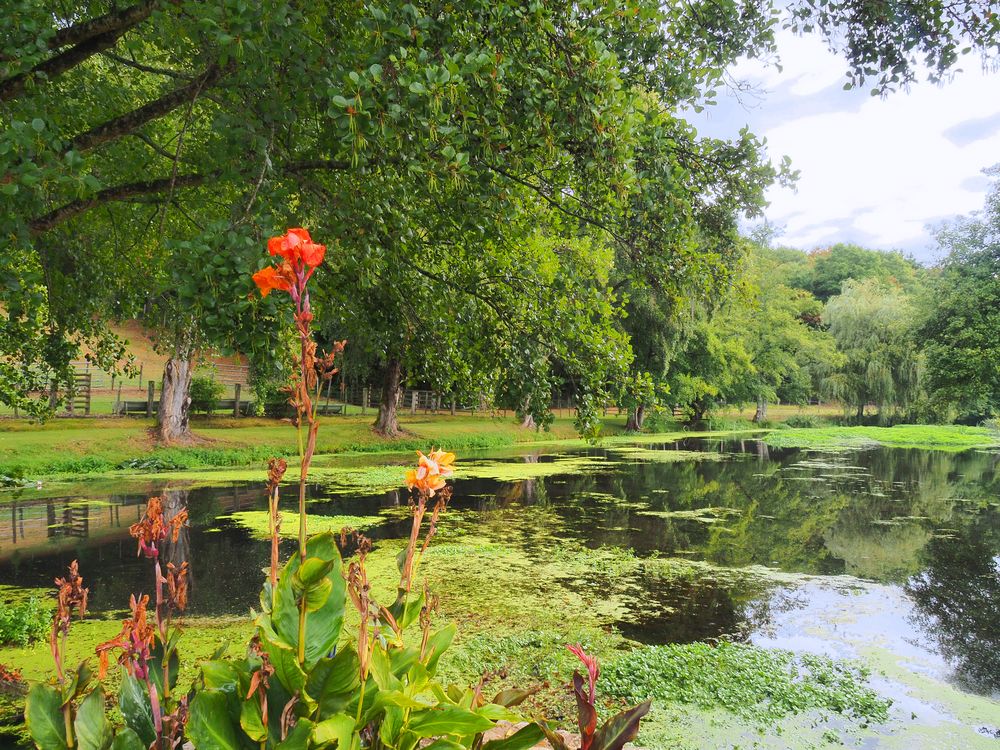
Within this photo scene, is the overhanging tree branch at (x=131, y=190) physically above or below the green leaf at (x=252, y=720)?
above

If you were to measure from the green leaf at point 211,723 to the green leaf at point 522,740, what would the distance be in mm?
647

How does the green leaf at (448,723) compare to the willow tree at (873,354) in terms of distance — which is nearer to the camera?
the green leaf at (448,723)

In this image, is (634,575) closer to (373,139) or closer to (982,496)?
(373,139)

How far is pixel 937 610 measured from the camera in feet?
22.0

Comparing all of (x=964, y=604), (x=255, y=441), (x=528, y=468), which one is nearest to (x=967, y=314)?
(x=528, y=468)

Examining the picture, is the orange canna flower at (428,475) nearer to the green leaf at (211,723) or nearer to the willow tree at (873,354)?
the green leaf at (211,723)

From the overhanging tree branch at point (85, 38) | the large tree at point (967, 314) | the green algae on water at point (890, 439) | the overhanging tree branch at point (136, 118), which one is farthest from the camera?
the green algae on water at point (890, 439)

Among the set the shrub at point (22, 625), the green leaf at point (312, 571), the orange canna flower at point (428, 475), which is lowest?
the shrub at point (22, 625)

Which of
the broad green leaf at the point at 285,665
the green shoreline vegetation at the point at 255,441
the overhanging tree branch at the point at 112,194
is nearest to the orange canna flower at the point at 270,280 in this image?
the broad green leaf at the point at 285,665

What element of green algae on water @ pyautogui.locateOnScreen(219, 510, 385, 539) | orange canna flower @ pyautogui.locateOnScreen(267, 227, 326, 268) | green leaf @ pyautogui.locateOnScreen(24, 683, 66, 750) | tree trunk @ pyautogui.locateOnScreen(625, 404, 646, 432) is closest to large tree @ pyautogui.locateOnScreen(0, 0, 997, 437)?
orange canna flower @ pyautogui.locateOnScreen(267, 227, 326, 268)

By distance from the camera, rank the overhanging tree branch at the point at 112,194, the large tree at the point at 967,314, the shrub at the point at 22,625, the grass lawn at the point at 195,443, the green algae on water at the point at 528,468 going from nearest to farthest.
A: the shrub at the point at 22,625, the overhanging tree branch at the point at 112,194, the grass lawn at the point at 195,443, the green algae on water at the point at 528,468, the large tree at the point at 967,314

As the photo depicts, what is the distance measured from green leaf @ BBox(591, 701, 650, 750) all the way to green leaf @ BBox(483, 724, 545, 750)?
0.14 metres

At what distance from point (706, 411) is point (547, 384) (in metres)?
33.8

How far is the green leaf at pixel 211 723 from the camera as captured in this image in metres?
1.49
